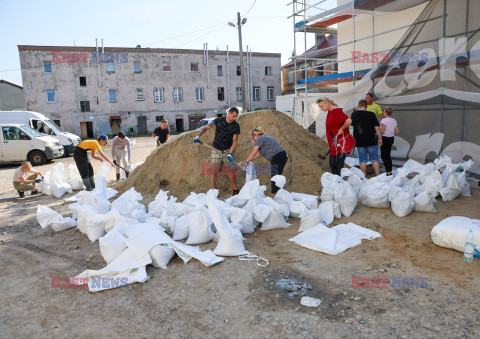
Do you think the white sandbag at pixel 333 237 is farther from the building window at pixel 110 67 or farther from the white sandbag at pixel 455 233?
the building window at pixel 110 67

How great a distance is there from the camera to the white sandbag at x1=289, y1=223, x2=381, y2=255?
3.94 metres

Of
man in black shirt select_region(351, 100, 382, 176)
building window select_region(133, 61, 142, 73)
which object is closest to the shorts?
man in black shirt select_region(351, 100, 382, 176)

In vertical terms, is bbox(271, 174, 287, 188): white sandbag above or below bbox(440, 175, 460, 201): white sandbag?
above

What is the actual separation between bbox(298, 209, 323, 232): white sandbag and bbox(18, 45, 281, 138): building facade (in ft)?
92.1

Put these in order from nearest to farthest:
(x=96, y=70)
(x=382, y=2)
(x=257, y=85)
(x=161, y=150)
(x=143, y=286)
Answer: (x=143, y=286)
(x=161, y=150)
(x=382, y=2)
(x=96, y=70)
(x=257, y=85)

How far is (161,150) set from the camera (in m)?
7.47

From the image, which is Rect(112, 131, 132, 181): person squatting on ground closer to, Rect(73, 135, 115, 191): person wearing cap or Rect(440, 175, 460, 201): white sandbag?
Rect(73, 135, 115, 191): person wearing cap

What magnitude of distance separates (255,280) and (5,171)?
12316 millimetres

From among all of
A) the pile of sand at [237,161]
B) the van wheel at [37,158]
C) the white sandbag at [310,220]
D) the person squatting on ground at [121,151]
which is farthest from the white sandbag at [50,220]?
the van wheel at [37,158]

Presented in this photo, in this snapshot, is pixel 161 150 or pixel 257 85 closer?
pixel 161 150

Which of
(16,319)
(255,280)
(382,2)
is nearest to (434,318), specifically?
(255,280)

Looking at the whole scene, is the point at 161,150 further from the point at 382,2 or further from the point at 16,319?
the point at 382,2

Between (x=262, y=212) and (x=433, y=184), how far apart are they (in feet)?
8.38

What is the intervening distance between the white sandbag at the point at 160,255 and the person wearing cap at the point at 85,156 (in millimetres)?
4367
